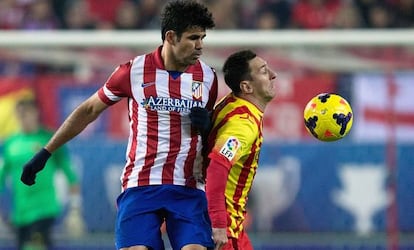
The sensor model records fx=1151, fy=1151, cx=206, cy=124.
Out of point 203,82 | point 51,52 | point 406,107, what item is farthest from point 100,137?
point 203,82

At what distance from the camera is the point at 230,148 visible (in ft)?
20.5

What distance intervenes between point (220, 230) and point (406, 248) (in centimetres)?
578

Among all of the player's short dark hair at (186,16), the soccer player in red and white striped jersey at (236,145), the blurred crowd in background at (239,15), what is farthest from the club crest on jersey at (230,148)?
the blurred crowd in background at (239,15)

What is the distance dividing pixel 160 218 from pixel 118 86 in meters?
0.79

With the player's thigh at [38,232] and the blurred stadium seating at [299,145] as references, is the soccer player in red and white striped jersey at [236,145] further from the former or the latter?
the player's thigh at [38,232]

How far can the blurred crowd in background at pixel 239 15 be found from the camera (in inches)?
536

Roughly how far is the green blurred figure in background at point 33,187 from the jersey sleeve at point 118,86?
14.5 feet

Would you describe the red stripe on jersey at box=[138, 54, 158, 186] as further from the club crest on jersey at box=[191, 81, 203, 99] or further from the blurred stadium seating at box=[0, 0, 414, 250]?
the blurred stadium seating at box=[0, 0, 414, 250]

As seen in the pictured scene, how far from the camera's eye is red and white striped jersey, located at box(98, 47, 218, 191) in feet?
21.4

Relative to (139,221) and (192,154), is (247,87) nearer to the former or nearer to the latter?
(192,154)

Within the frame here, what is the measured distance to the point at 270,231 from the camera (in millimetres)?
11836

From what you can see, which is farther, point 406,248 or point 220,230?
point 406,248

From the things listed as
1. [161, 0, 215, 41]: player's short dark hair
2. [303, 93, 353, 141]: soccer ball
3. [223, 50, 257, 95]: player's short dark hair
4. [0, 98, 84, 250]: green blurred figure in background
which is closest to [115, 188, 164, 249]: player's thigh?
[223, 50, 257, 95]: player's short dark hair

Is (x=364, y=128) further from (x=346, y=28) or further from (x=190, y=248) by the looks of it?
(x=190, y=248)
